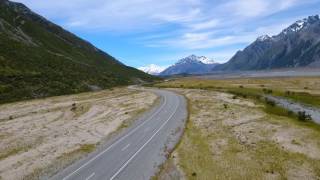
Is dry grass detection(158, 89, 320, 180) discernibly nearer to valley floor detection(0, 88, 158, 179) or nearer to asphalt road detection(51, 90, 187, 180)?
asphalt road detection(51, 90, 187, 180)

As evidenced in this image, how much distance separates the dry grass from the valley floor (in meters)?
12.6

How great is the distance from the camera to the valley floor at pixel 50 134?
41.3 meters

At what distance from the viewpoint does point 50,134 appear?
60812 millimetres

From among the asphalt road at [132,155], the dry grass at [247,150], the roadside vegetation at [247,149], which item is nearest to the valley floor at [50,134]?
the asphalt road at [132,155]

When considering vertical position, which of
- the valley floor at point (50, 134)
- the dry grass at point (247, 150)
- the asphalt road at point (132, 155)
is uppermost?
the valley floor at point (50, 134)

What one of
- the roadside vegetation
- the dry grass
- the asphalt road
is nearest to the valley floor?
the asphalt road

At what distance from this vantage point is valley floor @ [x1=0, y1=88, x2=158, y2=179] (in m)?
41.3

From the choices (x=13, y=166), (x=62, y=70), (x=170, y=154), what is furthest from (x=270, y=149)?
(x=62, y=70)

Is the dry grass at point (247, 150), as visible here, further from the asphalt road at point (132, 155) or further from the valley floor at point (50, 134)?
the valley floor at point (50, 134)

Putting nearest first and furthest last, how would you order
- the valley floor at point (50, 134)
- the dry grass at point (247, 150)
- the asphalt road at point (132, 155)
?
the dry grass at point (247, 150) → the asphalt road at point (132, 155) → the valley floor at point (50, 134)

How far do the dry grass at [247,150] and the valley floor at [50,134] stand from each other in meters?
12.6

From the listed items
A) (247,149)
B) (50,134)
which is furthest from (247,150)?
(50,134)

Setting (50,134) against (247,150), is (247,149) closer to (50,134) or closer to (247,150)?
(247,150)

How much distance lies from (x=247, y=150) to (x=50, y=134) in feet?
105
